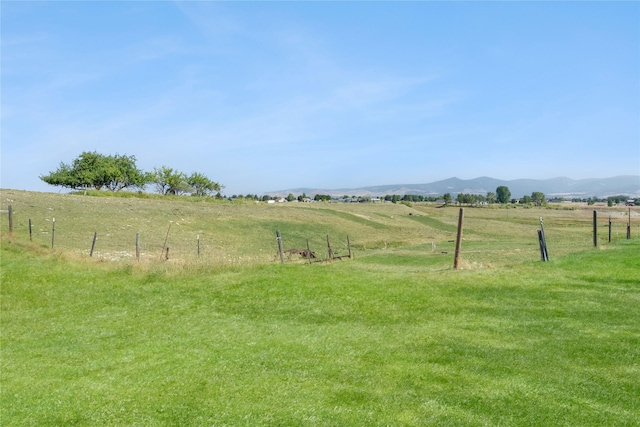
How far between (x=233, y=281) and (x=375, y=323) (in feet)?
23.2

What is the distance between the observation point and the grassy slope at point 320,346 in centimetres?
761

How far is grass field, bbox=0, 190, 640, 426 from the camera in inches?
300

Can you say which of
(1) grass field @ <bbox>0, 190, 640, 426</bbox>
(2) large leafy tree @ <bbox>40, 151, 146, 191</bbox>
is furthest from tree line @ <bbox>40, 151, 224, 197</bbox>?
(1) grass field @ <bbox>0, 190, 640, 426</bbox>

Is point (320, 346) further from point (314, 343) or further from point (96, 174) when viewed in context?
point (96, 174)

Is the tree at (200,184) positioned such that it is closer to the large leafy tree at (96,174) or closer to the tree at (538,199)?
the large leafy tree at (96,174)

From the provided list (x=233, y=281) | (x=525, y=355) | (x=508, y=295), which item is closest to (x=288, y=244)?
(x=233, y=281)

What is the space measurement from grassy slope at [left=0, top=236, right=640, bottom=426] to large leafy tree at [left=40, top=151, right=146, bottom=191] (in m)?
82.0

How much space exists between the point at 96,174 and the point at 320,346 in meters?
95.1

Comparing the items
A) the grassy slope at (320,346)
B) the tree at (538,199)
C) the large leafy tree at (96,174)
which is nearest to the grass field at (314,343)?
the grassy slope at (320,346)

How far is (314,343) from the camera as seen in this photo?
11.2 metres

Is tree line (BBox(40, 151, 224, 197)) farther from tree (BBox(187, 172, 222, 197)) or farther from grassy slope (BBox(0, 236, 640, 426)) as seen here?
grassy slope (BBox(0, 236, 640, 426))

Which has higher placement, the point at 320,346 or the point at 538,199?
the point at 320,346

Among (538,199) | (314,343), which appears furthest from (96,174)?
(538,199)

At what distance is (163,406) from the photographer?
7.98m
